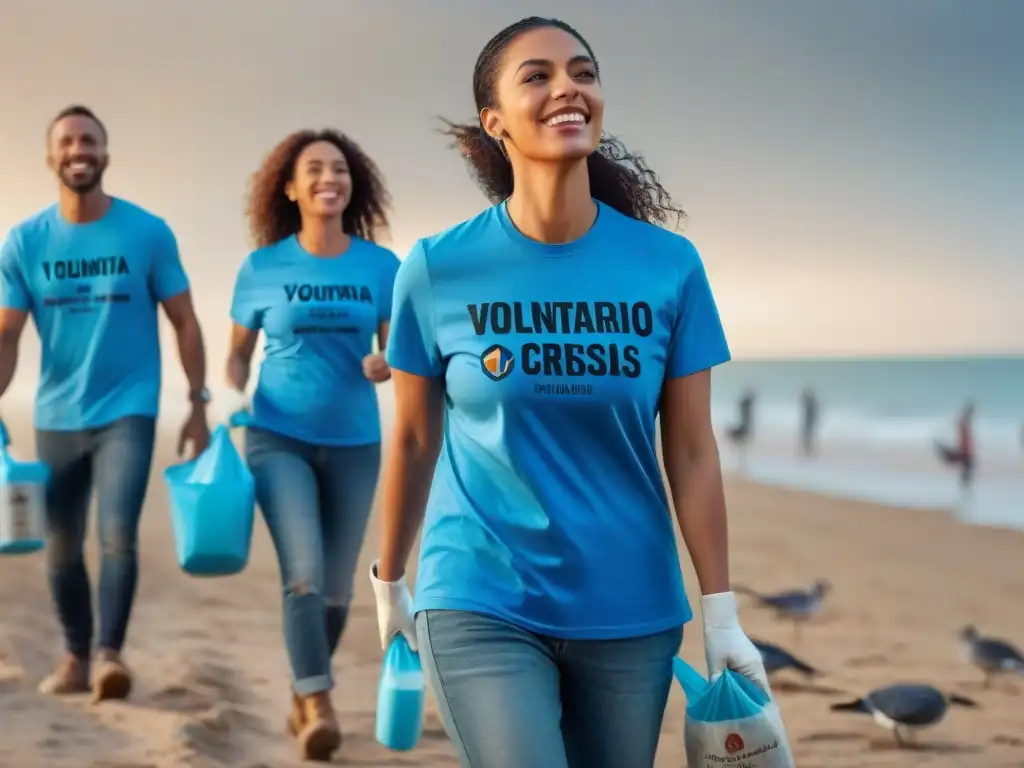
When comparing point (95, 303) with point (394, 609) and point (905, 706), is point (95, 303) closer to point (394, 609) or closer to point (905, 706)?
point (394, 609)

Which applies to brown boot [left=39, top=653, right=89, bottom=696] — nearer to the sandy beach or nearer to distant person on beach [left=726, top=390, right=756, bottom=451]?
the sandy beach

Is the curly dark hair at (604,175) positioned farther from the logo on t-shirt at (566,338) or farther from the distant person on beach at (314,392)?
the distant person on beach at (314,392)

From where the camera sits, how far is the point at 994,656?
232 inches

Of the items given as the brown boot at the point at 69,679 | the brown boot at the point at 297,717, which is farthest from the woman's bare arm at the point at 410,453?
the brown boot at the point at 69,679

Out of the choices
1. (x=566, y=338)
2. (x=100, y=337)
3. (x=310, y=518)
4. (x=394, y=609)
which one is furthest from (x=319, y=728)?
(x=566, y=338)

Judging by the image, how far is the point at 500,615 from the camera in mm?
1985

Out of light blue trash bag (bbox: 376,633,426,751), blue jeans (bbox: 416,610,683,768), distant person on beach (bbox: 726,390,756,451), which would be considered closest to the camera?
blue jeans (bbox: 416,610,683,768)

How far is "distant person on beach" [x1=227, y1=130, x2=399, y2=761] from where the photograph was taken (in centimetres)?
408

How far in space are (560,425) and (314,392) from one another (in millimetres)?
2277

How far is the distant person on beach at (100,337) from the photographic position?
4520 millimetres

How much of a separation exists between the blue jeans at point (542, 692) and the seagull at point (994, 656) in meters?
4.23

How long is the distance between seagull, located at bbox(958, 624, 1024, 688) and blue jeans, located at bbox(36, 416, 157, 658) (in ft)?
11.7

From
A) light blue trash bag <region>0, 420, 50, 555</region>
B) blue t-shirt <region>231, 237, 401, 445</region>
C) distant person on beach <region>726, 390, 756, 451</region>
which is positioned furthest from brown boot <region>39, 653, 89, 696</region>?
distant person on beach <region>726, 390, 756, 451</region>

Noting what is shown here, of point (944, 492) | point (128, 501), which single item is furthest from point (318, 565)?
point (944, 492)
